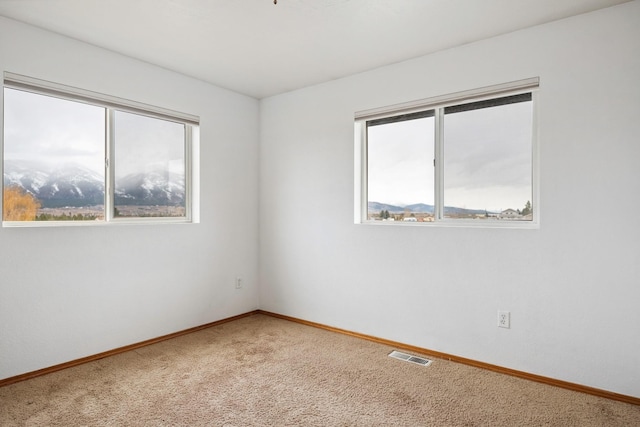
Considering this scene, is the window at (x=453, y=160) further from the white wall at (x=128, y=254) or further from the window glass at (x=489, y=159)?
the white wall at (x=128, y=254)

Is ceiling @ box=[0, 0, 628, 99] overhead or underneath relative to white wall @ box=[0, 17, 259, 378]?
overhead

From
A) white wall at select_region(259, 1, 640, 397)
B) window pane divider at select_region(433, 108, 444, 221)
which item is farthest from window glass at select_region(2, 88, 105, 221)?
window pane divider at select_region(433, 108, 444, 221)

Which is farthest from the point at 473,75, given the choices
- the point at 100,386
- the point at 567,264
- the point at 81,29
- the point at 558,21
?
the point at 100,386

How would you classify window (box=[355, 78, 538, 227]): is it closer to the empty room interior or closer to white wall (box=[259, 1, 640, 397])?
the empty room interior

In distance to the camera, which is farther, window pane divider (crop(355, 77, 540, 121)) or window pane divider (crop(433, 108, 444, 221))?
window pane divider (crop(433, 108, 444, 221))

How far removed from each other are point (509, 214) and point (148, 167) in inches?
124

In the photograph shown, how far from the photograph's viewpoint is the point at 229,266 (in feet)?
13.2

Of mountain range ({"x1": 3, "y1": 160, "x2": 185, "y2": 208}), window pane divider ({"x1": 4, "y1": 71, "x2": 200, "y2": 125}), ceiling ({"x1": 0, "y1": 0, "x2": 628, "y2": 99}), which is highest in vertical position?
ceiling ({"x1": 0, "y1": 0, "x2": 628, "y2": 99})

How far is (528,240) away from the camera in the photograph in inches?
105

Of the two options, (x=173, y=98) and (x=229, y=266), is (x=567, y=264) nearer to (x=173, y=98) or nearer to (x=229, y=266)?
(x=229, y=266)

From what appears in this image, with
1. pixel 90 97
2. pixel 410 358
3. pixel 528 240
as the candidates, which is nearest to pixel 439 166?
pixel 528 240

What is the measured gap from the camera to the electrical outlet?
2.72 m

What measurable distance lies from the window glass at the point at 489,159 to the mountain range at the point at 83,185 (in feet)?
8.56

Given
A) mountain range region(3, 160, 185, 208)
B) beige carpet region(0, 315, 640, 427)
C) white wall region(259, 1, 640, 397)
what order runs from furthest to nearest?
mountain range region(3, 160, 185, 208)
white wall region(259, 1, 640, 397)
beige carpet region(0, 315, 640, 427)
